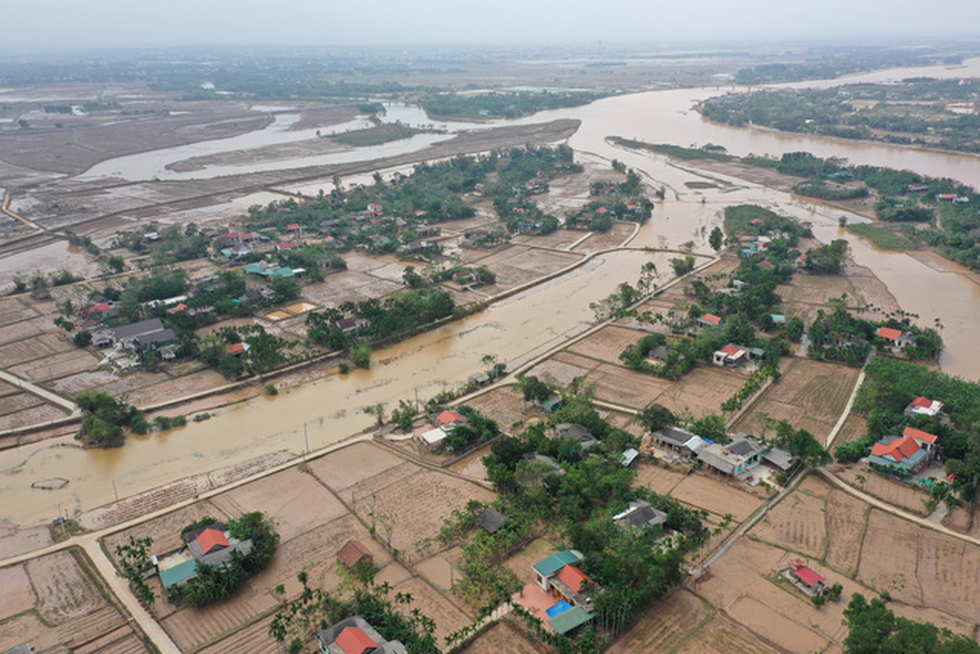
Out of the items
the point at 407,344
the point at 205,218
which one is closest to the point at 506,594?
the point at 407,344

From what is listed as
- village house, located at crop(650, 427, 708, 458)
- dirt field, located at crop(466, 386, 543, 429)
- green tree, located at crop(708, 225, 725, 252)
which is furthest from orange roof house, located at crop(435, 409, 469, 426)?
green tree, located at crop(708, 225, 725, 252)

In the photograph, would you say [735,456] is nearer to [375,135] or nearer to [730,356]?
[730,356]

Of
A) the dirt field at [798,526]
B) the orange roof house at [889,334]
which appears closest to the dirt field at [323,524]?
the dirt field at [798,526]

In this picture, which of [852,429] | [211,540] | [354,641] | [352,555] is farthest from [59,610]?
[852,429]

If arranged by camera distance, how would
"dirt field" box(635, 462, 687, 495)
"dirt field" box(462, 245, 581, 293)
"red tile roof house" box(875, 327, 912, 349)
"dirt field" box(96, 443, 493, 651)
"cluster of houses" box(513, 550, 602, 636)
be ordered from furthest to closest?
"dirt field" box(462, 245, 581, 293), "red tile roof house" box(875, 327, 912, 349), "dirt field" box(635, 462, 687, 495), "dirt field" box(96, 443, 493, 651), "cluster of houses" box(513, 550, 602, 636)

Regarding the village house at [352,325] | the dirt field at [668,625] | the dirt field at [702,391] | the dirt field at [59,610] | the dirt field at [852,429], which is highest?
the village house at [352,325]

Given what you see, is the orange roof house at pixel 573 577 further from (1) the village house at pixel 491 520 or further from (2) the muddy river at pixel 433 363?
(2) the muddy river at pixel 433 363

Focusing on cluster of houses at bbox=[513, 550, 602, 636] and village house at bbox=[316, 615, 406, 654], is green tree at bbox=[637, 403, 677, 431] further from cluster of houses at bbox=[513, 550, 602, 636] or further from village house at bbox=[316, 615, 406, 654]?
village house at bbox=[316, 615, 406, 654]
